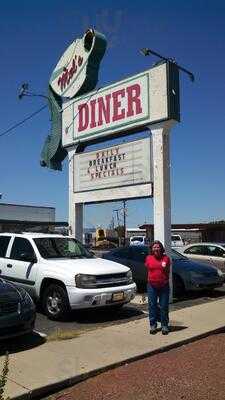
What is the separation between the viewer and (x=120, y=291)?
10.6 m

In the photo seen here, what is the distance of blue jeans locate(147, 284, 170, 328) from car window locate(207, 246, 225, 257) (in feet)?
36.8

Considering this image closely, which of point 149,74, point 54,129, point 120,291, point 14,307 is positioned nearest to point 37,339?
point 14,307

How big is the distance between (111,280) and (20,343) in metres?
2.69

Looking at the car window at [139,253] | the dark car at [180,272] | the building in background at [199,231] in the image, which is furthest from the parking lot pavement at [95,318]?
the building in background at [199,231]

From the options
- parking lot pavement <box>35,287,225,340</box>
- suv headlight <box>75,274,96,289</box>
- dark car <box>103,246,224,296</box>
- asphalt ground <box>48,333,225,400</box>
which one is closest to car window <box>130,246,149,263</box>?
dark car <box>103,246,224,296</box>

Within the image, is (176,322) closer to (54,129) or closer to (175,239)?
(54,129)

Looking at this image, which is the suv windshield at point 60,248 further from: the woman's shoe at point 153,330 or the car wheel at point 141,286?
the car wheel at point 141,286

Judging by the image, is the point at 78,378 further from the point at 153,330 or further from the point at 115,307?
the point at 115,307

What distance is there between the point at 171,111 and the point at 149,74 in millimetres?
1267

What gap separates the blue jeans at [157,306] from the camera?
30.2 feet

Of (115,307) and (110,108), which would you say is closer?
(115,307)

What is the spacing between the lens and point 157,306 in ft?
31.1

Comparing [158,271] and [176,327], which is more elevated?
[158,271]

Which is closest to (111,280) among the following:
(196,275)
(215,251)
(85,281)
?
(85,281)
